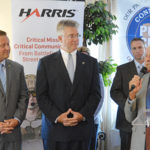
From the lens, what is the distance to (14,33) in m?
3.52

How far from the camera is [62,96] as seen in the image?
2670mm

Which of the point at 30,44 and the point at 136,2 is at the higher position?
the point at 136,2

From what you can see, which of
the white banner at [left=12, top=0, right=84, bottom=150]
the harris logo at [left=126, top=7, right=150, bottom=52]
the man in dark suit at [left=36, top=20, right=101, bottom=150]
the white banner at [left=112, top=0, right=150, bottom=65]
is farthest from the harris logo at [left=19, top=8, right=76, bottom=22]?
the harris logo at [left=126, top=7, right=150, bottom=52]

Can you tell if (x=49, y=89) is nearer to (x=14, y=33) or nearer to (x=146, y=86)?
(x=146, y=86)

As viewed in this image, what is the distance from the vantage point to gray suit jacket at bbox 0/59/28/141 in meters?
2.65

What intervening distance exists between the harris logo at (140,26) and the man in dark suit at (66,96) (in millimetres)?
2249

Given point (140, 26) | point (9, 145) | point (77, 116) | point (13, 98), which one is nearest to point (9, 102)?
point (13, 98)

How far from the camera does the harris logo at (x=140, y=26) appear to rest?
15.7 ft

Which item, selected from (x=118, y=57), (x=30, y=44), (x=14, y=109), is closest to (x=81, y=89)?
(x=14, y=109)

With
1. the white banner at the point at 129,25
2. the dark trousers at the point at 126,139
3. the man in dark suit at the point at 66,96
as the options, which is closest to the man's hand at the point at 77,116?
the man in dark suit at the point at 66,96

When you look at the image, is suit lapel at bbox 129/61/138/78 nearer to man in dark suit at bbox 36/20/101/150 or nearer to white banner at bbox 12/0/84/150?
man in dark suit at bbox 36/20/101/150

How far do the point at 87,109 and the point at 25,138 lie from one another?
4.44ft

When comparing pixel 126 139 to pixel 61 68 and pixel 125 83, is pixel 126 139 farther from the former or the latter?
pixel 61 68

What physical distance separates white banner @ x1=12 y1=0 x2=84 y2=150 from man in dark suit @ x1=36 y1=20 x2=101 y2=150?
86cm
